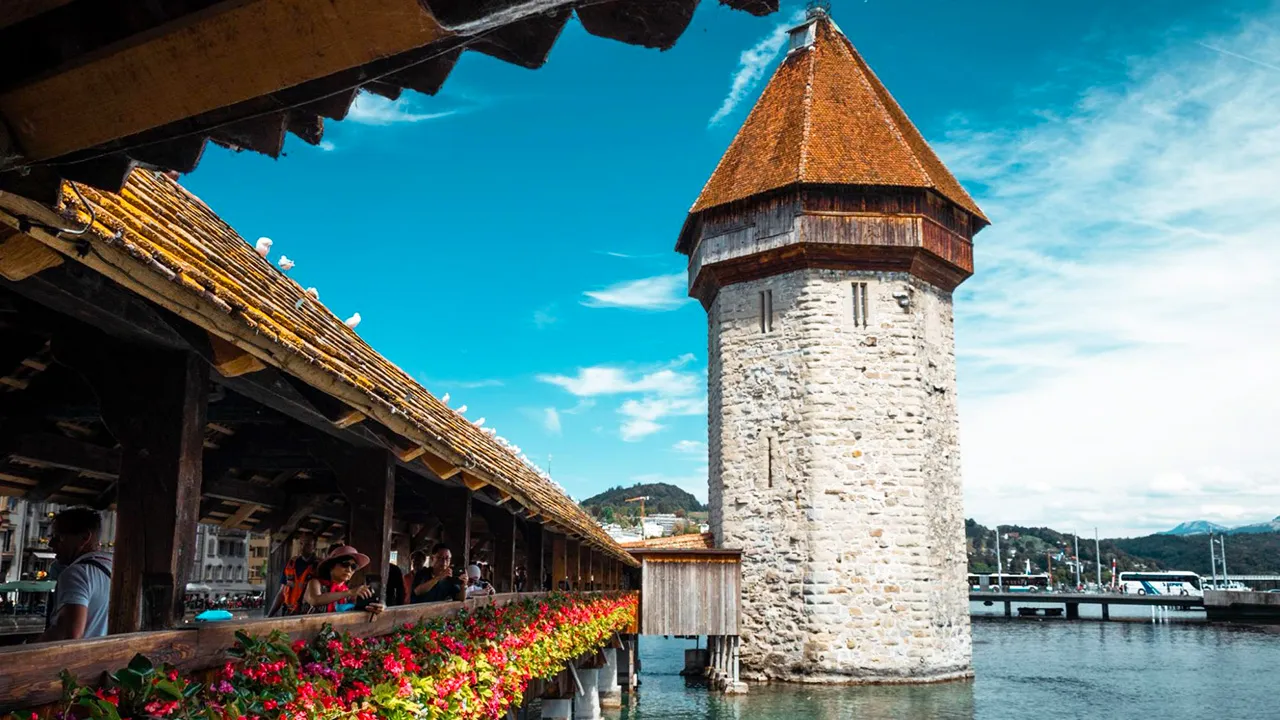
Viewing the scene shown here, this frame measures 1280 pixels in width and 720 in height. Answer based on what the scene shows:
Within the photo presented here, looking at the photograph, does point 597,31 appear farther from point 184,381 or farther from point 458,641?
point 458,641

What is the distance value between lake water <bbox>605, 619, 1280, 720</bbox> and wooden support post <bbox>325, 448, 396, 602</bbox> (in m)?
15.5

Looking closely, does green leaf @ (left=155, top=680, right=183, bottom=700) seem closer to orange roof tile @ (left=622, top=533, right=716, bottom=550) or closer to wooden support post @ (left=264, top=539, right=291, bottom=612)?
wooden support post @ (left=264, top=539, right=291, bottom=612)

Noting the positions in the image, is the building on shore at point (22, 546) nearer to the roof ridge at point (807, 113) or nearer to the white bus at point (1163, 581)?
the roof ridge at point (807, 113)

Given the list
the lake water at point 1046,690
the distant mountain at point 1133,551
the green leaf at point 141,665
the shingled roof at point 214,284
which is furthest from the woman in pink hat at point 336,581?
the distant mountain at point 1133,551

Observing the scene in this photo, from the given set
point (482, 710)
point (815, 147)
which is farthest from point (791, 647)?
point (482, 710)

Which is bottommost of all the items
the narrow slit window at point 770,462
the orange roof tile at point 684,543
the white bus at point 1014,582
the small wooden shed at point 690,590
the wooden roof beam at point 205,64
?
the white bus at point 1014,582

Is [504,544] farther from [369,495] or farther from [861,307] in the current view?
[861,307]

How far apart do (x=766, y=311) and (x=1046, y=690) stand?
12.1 meters

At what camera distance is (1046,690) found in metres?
26.3

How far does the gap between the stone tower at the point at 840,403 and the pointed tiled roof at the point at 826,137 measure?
8 cm

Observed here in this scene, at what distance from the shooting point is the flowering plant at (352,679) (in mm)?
3297

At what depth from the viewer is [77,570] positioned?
401 cm

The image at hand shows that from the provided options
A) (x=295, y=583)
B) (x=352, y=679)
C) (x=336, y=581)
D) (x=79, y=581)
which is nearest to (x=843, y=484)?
(x=295, y=583)

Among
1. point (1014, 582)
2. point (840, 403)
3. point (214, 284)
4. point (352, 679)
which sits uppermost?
point (840, 403)
